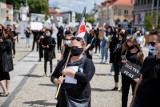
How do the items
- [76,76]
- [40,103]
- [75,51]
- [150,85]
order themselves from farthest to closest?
[40,103]
[75,51]
[76,76]
[150,85]

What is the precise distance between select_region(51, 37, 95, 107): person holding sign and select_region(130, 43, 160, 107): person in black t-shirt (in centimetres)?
77

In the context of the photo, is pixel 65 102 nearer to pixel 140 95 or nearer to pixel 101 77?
pixel 140 95

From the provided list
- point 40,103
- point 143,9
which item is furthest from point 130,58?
point 143,9

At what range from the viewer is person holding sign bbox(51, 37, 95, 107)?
4945 millimetres

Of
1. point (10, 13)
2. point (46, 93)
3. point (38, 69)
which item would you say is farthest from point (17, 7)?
point (46, 93)

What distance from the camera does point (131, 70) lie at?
6.84 meters

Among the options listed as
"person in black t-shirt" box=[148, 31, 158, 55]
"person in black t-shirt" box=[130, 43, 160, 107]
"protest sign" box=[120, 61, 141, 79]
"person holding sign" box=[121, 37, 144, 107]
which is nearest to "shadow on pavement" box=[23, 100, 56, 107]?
"person holding sign" box=[121, 37, 144, 107]

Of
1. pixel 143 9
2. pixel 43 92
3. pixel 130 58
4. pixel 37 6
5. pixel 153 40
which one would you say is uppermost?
pixel 37 6

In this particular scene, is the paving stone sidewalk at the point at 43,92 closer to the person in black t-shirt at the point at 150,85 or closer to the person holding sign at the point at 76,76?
the person holding sign at the point at 76,76

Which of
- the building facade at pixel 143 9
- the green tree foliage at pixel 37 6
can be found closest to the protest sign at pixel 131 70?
the building facade at pixel 143 9

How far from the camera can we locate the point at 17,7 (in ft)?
264

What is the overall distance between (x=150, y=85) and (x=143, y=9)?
8004cm

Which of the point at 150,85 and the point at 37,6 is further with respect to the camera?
the point at 37,6

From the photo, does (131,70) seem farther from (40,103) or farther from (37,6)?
(37,6)
